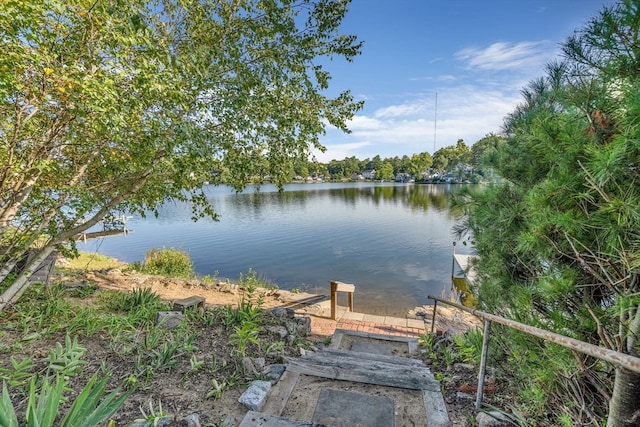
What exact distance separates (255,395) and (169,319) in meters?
1.89

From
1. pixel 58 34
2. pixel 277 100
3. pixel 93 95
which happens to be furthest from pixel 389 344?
pixel 58 34

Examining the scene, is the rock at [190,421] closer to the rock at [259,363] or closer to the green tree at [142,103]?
the rock at [259,363]

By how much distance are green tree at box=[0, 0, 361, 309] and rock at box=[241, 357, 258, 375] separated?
2.19 meters

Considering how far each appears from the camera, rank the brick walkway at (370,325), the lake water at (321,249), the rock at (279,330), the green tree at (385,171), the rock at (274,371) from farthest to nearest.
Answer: the green tree at (385,171) → the lake water at (321,249) → the brick walkway at (370,325) → the rock at (279,330) → the rock at (274,371)

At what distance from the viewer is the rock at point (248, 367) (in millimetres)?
2498

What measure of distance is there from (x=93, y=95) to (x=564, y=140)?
331 centimetres

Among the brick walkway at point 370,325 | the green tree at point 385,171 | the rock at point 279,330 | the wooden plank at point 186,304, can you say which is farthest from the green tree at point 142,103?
the green tree at point 385,171

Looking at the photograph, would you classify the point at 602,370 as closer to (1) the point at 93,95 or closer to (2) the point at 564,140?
(2) the point at 564,140

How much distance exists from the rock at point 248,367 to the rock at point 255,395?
20 cm

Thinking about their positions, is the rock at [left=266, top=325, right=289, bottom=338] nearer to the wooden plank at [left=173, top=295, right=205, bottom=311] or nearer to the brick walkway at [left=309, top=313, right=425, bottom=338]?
the wooden plank at [left=173, top=295, right=205, bottom=311]

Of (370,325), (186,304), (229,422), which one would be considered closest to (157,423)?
(229,422)

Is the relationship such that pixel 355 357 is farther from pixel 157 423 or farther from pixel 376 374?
pixel 157 423

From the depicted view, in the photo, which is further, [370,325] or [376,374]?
[370,325]

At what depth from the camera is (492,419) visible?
187 centimetres
